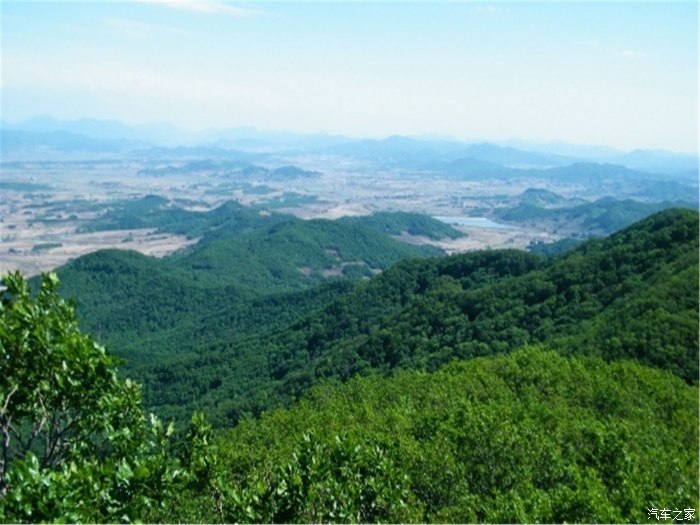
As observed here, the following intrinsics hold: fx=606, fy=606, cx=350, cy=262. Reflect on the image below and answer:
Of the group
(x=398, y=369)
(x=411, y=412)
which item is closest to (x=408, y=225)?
(x=398, y=369)

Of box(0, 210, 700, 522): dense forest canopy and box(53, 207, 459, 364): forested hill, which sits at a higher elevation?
box(0, 210, 700, 522): dense forest canopy

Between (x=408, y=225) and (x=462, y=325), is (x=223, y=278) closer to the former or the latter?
(x=462, y=325)

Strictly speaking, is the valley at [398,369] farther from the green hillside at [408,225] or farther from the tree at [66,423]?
the green hillside at [408,225]

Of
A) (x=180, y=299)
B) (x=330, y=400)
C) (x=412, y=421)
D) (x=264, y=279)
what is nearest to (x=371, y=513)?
(x=412, y=421)

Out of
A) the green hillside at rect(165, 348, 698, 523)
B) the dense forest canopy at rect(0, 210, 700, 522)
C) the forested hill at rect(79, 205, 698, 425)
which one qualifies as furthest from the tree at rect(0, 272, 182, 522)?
the forested hill at rect(79, 205, 698, 425)

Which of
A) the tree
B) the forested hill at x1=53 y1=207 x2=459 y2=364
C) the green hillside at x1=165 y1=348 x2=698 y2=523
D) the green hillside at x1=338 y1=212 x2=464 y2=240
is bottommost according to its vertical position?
the forested hill at x1=53 y1=207 x2=459 y2=364

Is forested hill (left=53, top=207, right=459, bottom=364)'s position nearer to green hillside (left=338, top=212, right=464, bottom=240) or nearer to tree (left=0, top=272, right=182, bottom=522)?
green hillside (left=338, top=212, right=464, bottom=240)

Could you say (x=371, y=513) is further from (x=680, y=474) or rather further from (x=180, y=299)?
(x=180, y=299)
